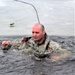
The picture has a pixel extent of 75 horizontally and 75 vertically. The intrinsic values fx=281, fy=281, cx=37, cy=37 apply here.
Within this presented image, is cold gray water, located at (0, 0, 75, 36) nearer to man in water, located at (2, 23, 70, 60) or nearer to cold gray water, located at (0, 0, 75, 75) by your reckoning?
cold gray water, located at (0, 0, 75, 75)

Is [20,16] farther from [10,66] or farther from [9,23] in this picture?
[10,66]

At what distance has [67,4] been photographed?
11.1 meters

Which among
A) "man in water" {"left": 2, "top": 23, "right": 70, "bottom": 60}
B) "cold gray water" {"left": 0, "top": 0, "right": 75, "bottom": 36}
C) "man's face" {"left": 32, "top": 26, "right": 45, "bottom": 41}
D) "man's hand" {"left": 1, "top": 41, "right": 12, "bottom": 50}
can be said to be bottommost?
"cold gray water" {"left": 0, "top": 0, "right": 75, "bottom": 36}

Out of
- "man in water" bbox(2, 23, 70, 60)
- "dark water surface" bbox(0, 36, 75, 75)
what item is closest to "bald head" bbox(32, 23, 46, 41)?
"man in water" bbox(2, 23, 70, 60)

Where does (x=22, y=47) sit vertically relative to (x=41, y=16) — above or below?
above

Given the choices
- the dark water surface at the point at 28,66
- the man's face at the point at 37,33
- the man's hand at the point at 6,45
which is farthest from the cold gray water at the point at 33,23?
the man's face at the point at 37,33

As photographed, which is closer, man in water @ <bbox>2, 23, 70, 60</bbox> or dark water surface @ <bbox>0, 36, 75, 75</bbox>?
dark water surface @ <bbox>0, 36, 75, 75</bbox>

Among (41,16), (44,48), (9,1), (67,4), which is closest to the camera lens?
(44,48)

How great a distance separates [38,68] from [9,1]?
6.81 metres

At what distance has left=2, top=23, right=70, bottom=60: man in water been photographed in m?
6.18

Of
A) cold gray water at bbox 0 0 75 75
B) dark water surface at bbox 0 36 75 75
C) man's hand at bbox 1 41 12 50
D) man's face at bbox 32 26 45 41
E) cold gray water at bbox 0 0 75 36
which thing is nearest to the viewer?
dark water surface at bbox 0 36 75 75

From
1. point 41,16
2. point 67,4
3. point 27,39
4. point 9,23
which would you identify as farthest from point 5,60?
point 67,4

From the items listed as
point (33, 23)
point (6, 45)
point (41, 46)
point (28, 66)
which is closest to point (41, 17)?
point (33, 23)

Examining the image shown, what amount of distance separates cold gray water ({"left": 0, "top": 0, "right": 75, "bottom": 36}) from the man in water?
1.78 metres
